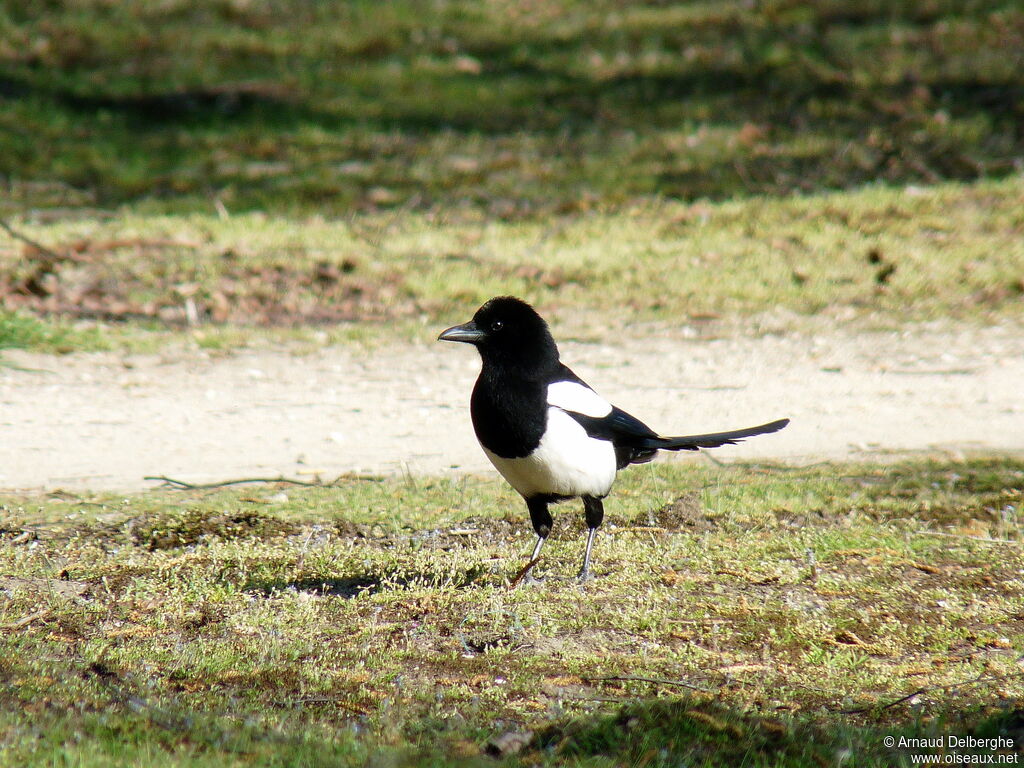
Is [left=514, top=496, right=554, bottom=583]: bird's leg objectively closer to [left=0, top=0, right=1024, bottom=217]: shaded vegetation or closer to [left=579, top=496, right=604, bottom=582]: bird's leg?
[left=579, top=496, right=604, bottom=582]: bird's leg

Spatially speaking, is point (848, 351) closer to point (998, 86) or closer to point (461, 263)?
point (461, 263)

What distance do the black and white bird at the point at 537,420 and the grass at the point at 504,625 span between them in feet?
0.96

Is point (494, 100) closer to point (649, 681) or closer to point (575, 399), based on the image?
point (575, 399)

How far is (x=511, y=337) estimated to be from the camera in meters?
4.90

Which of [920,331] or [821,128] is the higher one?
[821,128]

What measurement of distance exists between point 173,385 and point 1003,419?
4.77 metres

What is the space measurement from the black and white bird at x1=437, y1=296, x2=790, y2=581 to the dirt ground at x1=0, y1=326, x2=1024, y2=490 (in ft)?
5.18

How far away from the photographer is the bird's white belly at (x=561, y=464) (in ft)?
15.3

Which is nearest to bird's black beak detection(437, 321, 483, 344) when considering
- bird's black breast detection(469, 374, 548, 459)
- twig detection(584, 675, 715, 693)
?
bird's black breast detection(469, 374, 548, 459)

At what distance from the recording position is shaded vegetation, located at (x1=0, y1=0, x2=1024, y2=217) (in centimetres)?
1199

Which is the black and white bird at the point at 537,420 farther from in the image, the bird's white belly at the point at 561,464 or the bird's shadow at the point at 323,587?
the bird's shadow at the point at 323,587

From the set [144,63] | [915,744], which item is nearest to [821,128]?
[144,63]

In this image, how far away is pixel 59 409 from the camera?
7.20 meters

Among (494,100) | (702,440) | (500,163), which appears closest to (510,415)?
(702,440)
